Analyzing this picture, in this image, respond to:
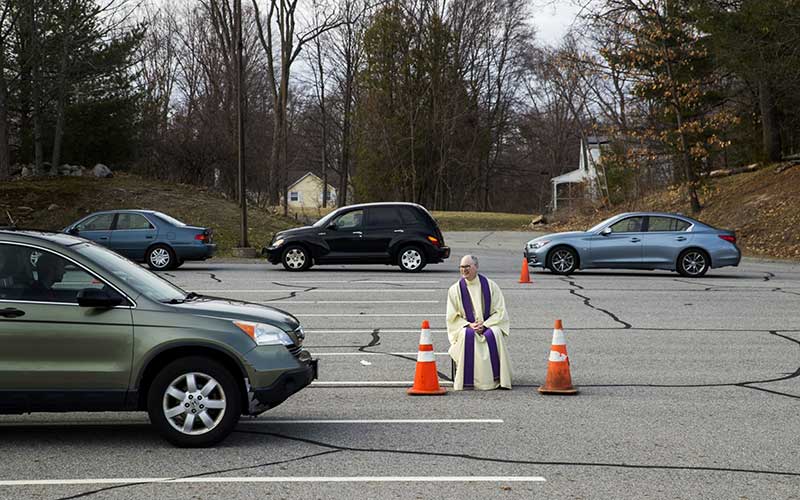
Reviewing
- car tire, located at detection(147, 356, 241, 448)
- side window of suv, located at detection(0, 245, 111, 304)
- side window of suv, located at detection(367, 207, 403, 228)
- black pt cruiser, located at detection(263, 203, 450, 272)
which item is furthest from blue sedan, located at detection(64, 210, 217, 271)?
car tire, located at detection(147, 356, 241, 448)

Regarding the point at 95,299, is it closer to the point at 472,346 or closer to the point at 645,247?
the point at 472,346

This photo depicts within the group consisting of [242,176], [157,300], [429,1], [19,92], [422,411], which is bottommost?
[422,411]

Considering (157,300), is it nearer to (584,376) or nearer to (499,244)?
(584,376)

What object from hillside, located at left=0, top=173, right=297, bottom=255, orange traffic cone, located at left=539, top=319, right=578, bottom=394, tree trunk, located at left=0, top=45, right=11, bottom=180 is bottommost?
orange traffic cone, located at left=539, top=319, right=578, bottom=394

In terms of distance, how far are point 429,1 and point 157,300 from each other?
60.1 metres

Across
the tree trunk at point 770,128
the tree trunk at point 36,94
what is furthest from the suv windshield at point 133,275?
the tree trunk at point 770,128

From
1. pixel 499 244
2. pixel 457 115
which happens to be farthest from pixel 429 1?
pixel 499 244

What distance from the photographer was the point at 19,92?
121 ft

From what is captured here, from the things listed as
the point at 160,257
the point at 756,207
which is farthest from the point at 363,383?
the point at 756,207

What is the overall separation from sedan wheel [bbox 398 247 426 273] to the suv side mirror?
1721 centimetres

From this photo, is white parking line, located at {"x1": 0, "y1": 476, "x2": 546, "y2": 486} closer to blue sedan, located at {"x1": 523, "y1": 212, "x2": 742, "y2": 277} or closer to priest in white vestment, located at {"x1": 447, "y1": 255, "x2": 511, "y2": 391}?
priest in white vestment, located at {"x1": 447, "y1": 255, "x2": 511, "y2": 391}

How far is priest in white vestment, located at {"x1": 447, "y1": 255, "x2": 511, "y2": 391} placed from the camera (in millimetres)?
9367

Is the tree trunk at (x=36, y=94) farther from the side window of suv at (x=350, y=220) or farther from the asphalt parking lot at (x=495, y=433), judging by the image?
the asphalt parking lot at (x=495, y=433)

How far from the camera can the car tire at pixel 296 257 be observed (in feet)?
80.3
